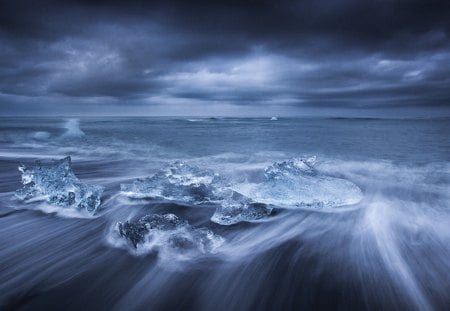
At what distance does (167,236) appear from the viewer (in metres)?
3.57

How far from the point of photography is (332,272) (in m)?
3.05

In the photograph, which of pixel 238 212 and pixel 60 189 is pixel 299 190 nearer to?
pixel 238 212

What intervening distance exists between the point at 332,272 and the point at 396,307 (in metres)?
0.65

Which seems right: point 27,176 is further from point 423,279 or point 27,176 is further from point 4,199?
point 423,279

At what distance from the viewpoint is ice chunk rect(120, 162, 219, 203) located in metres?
5.29

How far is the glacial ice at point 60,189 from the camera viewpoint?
4781 millimetres

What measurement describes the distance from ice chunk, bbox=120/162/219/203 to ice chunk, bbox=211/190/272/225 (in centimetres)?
80

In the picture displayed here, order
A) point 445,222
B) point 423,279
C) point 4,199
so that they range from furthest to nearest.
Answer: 1. point 4,199
2. point 445,222
3. point 423,279

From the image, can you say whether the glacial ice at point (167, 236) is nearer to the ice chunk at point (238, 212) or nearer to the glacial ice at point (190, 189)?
the ice chunk at point (238, 212)

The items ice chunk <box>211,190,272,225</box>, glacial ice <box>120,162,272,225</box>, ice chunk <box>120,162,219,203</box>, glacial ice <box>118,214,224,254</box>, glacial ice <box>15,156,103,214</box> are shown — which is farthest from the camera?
ice chunk <box>120,162,219,203</box>

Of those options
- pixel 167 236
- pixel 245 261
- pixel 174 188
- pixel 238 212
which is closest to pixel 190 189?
pixel 174 188

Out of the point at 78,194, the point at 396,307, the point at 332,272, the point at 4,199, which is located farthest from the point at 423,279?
the point at 4,199

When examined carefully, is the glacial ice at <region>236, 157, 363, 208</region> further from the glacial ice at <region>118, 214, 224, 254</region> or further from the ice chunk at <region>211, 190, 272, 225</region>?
the glacial ice at <region>118, 214, 224, 254</region>

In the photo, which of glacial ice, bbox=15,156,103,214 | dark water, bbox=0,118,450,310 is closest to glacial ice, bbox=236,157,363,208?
dark water, bbox=0,118,450,310
